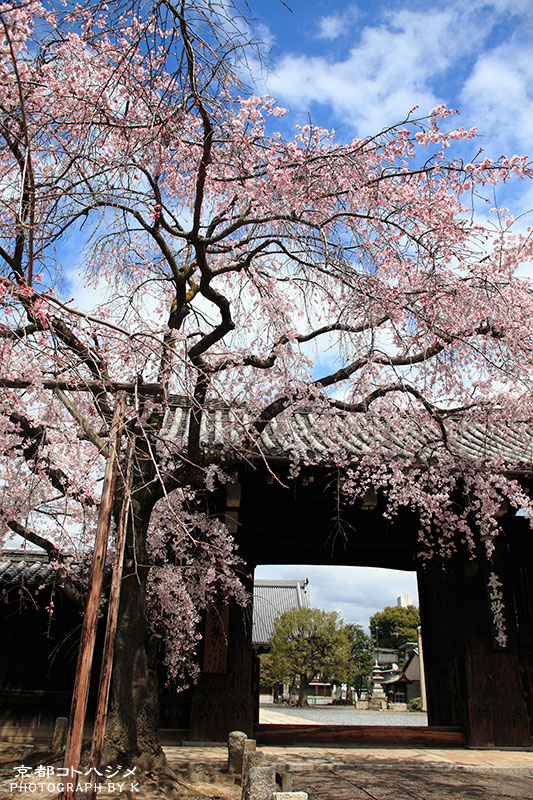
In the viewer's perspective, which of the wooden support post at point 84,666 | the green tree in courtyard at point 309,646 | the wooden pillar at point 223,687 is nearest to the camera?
the wooden support post at point 84,666

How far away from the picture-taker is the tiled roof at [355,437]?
8.80 m

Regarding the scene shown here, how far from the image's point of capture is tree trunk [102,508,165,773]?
5.68 m

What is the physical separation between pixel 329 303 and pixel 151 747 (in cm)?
505

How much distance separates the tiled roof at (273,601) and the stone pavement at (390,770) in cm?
2795

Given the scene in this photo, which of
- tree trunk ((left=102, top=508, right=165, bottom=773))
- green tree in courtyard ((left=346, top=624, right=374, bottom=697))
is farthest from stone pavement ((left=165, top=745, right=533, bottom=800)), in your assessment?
green tree in courtyard ((left=346, top=624, right=374, bottom=697))

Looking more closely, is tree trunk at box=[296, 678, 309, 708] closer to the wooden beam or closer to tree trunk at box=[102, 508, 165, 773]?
the wooden beam

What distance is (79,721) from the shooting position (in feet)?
9.89

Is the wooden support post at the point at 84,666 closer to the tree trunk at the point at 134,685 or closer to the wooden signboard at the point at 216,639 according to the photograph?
the tree trunk at the point at 134,685

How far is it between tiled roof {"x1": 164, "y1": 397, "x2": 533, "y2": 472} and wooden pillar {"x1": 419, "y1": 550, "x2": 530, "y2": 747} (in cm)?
184

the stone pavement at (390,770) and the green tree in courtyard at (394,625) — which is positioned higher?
the green tree in courtyard at (394,625)

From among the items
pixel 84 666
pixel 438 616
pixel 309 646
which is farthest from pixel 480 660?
pixel 309 646

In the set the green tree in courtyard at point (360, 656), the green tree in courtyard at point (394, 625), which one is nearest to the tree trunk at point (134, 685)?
the green tree in courtyard at point (360, 656)

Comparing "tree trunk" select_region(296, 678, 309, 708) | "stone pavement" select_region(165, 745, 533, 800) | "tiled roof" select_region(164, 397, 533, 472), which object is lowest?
"tree trunk" select_region(296, 678, 309, 708)

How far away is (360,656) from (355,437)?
3667 centimetres
